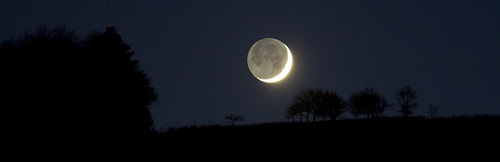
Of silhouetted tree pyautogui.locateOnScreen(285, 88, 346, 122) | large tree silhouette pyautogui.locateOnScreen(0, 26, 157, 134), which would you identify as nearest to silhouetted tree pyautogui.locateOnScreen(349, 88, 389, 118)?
silhouetted tree pyautogui.locateOnScreen(285, 88, 346, 122)

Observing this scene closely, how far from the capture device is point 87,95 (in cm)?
1590

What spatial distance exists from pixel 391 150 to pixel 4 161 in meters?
15.1

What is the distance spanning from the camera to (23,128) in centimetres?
1270

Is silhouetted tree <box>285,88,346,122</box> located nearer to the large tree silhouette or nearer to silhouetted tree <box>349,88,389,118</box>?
silhouetted tree <box>349,88,389,118</box>

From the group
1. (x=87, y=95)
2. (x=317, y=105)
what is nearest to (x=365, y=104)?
(x=317, y=105)

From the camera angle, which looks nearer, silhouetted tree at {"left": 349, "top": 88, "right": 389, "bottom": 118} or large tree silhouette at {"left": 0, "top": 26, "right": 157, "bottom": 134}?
large tree silhouette at {"left": 0, "top": 26, "right": 157, "bottom": 134}

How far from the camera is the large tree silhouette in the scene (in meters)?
14.2

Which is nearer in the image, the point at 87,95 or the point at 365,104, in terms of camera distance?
the point at 87,95

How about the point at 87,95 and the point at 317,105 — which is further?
the point at 317,105

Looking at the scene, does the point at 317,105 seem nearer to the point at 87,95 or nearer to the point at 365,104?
the point at 365,104

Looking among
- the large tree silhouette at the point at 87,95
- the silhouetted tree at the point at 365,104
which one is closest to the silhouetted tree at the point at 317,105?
the silhouetted tree at the point at 365,104

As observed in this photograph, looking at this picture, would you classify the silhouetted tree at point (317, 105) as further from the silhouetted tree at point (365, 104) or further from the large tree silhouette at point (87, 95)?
the large tree silhouette at point (87, 95)

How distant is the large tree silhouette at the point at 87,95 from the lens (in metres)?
14.2

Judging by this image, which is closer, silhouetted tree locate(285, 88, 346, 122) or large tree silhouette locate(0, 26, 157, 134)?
large tree silhouette locate(0, 26, 157, 134)
